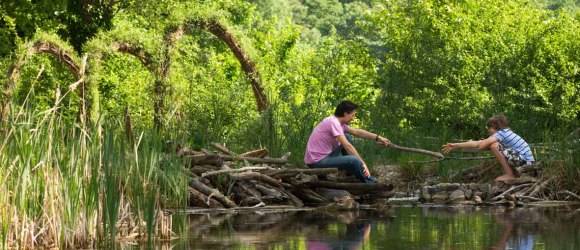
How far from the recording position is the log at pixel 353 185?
43.8ft

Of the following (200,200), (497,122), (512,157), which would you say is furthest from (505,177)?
(200,200)

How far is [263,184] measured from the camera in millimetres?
13297

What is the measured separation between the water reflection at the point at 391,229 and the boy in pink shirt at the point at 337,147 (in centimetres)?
119

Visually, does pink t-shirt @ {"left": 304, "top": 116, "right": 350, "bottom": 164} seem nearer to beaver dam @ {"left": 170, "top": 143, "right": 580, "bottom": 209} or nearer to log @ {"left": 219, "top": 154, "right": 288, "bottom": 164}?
beaver dam @ {"left": 170, "top": 143, "right": 580, "bottom": 209}

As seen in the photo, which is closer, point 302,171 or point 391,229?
point 391,229

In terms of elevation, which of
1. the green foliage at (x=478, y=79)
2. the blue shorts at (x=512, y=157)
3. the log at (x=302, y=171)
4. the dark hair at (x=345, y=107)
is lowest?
the log at (x=302, y=171)

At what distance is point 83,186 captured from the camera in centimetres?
800

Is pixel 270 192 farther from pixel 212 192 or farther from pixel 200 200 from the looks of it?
pixel 200 200

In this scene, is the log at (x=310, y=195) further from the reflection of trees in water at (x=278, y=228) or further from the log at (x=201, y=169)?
the reflection of trees in water at (x=278, y=228)

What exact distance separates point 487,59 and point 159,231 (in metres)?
15.7

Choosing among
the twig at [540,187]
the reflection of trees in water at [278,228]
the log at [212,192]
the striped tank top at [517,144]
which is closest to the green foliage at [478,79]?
the striped tank top at [517,144]

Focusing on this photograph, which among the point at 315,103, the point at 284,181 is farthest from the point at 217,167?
the point at 315,103

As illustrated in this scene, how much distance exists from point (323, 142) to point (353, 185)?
69 centimetres

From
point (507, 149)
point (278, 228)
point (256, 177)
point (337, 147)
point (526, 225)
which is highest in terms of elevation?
point (337, 147)
